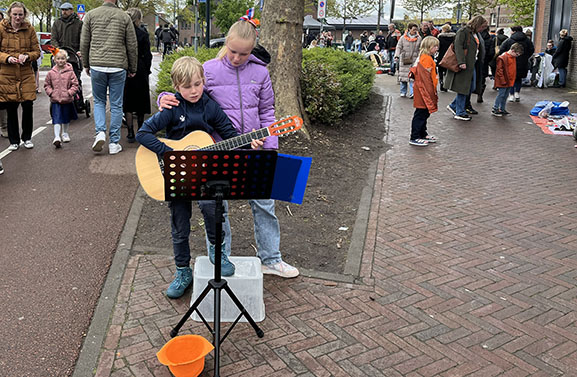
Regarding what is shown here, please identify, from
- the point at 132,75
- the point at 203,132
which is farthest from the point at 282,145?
the point at 203,132

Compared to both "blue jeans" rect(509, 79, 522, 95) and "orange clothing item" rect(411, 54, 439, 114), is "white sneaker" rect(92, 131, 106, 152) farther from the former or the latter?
"blue jeans" rect(509, 79, 522, 95)

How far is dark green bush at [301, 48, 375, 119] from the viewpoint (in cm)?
1003

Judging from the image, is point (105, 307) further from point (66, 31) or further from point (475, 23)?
point (475, 23)

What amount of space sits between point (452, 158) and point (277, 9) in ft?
11.3

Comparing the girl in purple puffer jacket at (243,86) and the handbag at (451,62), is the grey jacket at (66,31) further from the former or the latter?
the girl in purple puffer jacket at (243,86)

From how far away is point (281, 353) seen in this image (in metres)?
3.65

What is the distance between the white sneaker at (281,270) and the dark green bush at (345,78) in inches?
216

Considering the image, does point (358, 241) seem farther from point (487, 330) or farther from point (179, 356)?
point (179, 356)

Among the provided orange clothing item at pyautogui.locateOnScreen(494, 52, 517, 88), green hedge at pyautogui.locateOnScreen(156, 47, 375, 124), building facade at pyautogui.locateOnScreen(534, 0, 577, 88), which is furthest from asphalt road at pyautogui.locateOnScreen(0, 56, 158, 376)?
building facade at pyautogui.locateOnScreen(534, 0, 577, 88)

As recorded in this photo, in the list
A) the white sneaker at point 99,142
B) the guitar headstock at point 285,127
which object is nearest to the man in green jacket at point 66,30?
the white sneaker at point 99,142

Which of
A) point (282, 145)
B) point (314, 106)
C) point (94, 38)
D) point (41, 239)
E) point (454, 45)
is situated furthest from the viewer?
point (454, 45)

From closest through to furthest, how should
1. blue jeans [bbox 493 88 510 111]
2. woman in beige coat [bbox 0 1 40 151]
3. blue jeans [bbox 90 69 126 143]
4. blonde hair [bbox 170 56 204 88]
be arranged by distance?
blonde hair [bbox 170 56 204 88] < woman in beige coat [bbox 0 1 40 151] < blue jeans [bbox 90 69 126 143] < blue jeans [bbox 493 88 510 111]

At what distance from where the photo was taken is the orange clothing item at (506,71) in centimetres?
1262

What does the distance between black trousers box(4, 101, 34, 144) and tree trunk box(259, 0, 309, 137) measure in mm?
3445
